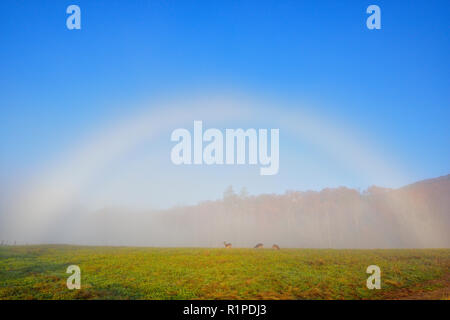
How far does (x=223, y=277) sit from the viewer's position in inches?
914

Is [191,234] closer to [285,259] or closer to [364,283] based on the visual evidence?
[285,259]

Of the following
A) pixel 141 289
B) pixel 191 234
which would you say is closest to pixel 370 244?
pixel 191 234

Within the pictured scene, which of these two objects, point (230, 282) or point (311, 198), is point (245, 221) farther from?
point (230, 282)

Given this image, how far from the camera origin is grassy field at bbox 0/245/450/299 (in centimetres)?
1947

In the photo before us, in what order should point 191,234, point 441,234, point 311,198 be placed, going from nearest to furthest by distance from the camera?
point 441,234 → point 311,198 → point 191,234

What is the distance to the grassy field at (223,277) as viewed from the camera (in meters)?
19.5

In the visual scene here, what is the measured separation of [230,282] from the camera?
21828mm
